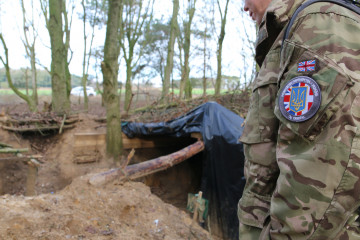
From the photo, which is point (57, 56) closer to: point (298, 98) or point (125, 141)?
point (125, 141)

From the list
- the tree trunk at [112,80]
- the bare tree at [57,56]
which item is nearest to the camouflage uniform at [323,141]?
the tree trunk at [112,80]

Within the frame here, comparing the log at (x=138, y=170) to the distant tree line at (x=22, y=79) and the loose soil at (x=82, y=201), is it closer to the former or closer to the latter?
the loose soil at (x=82, y=201)

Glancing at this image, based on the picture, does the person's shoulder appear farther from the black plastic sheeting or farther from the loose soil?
the black plastic sheeting

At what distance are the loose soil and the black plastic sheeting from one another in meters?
0.46

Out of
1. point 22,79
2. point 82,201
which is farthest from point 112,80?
point 22,79

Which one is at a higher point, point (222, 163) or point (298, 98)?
point (298, 98)

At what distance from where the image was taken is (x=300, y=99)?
83cm

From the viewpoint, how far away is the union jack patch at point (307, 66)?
831mm

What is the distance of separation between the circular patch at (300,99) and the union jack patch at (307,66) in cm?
3

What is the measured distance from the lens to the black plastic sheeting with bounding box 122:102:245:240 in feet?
15.0

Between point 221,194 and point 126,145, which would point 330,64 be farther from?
point 126,145

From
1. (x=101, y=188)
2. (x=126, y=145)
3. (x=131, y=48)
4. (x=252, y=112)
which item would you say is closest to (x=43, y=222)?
(x=101, y=188)

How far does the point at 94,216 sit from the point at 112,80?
11.2ft

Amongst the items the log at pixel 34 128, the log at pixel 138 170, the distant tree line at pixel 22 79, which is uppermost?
the distant tree line at pixel 22 79
